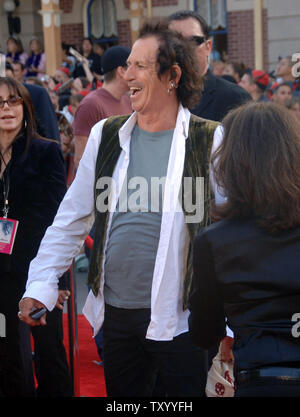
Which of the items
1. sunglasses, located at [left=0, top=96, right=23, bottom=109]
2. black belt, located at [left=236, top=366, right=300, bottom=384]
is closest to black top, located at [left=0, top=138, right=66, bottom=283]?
sunglasses, located at [left=0, top=96, right=23, bottom=109]

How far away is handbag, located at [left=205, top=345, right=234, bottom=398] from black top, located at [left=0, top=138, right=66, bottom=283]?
3.78ft

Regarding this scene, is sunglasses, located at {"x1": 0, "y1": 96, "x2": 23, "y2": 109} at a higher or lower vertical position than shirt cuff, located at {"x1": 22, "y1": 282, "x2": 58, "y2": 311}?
higher

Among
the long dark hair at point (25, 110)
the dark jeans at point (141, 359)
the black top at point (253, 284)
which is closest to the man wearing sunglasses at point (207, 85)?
the long dark hair at point (25, 110)

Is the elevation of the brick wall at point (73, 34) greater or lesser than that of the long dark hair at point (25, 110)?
greater

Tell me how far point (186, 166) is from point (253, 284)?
36.1 inches

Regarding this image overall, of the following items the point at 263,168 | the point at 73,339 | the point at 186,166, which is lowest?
the point at 73,339

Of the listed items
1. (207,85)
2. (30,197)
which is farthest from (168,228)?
(207,85)

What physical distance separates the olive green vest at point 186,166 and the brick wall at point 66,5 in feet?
61.9

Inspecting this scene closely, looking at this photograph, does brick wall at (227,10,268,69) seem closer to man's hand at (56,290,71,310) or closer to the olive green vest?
man's hand at (56,290,71,310)

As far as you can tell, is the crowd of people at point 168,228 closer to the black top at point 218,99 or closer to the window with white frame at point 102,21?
the black top at point 218,99

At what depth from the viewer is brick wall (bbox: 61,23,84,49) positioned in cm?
2122

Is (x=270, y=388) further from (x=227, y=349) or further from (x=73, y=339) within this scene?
(x=73, y=339)

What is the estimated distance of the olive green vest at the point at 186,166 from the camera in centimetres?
303

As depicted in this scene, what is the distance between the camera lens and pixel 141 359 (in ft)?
10.2
